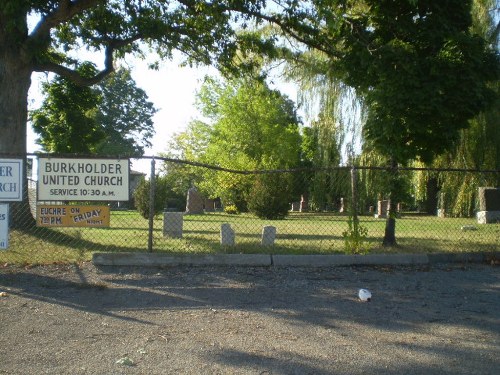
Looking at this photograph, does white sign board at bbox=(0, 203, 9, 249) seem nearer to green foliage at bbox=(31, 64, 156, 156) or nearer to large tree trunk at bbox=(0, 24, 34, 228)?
large tree trunk at bbox=(0, 24, 34, 228)

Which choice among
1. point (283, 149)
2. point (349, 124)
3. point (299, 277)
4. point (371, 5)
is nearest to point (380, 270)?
point (299, 277)

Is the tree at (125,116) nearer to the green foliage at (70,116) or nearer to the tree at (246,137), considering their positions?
the tree at (246,137)

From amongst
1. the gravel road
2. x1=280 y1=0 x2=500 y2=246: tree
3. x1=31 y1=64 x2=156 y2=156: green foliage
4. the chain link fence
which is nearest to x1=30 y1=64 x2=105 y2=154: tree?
x1=31 y1=64 x2=156 y2=156: green foliage

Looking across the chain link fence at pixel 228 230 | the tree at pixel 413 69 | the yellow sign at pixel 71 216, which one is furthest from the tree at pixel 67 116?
the tree at pixel 413 69

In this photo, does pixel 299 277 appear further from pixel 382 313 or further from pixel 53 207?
pixel 53 207

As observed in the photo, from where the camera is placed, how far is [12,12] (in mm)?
10039

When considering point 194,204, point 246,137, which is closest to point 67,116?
point 194,204

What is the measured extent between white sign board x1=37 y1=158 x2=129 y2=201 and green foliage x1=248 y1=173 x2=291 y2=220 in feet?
50.6

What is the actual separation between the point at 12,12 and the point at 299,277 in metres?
7.38

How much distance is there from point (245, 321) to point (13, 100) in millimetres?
8228

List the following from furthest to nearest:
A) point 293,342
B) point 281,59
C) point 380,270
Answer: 1. point 281,59
2. point 380,270
3. point 293,342

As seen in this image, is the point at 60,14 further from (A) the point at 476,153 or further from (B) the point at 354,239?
(A) the point at 476,153

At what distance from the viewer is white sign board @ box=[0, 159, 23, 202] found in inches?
324

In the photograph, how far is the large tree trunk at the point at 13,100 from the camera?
11219 millimetres
